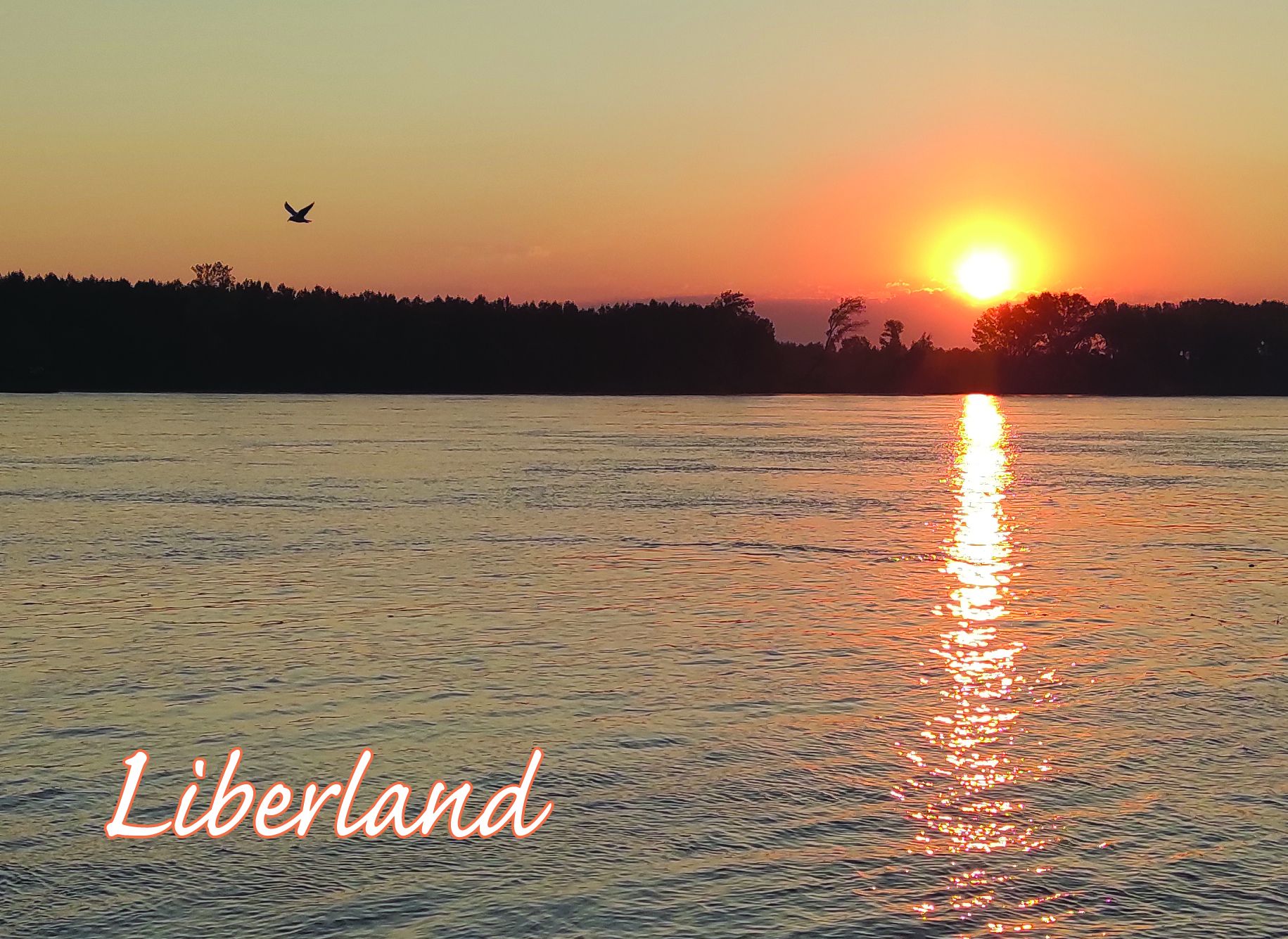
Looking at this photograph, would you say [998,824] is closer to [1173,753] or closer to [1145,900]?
[1145,900]

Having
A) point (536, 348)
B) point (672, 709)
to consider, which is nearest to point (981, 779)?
point (672, 709)

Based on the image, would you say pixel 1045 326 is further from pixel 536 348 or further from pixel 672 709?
pixel 672 709

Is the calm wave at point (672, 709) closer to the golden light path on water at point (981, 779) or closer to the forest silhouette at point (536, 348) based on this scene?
the golden light path on water at point (981, 779)

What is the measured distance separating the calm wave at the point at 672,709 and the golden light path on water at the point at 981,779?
3cm

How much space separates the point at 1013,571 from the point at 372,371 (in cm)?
14062

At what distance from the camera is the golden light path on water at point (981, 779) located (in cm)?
645

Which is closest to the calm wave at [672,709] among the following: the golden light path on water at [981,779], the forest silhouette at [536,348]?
the golden light path on water at [981,779]

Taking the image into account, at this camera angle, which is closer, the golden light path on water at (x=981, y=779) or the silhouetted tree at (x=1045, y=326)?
the golden light path on water at (x=981, y=779)

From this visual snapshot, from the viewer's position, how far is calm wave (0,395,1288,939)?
6543 mm

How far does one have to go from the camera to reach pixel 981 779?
27.5 ft

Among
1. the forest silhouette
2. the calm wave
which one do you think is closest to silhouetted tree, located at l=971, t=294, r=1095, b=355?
the forest silhouette

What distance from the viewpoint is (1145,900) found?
644cm

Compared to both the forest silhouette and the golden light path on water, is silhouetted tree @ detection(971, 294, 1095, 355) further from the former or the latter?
the golden light path on water

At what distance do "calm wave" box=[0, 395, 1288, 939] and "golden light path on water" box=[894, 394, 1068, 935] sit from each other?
0.11 ft
